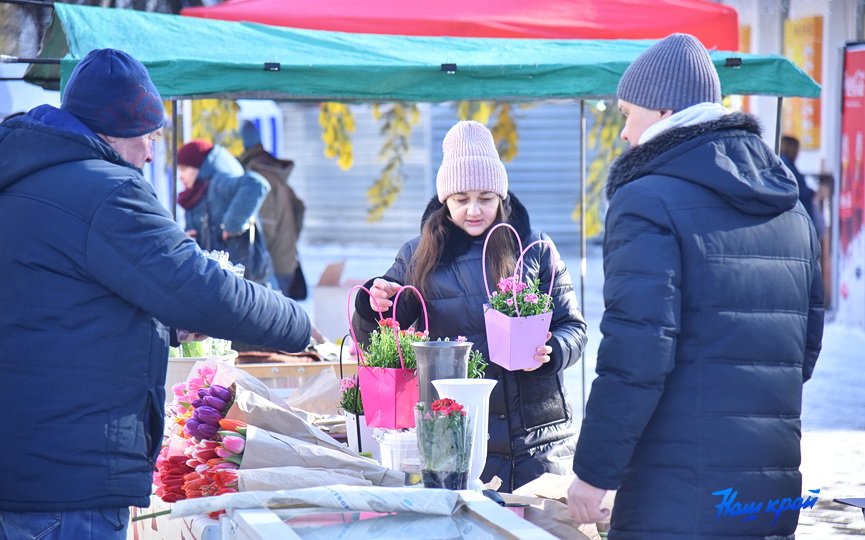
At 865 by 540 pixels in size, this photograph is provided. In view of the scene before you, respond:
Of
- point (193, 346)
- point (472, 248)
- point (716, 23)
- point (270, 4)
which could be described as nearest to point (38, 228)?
point (472, 248)

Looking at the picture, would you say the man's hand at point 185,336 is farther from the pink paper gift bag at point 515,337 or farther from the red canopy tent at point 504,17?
the red canopy tent at point 504,17

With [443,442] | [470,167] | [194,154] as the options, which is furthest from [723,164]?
[194,154]

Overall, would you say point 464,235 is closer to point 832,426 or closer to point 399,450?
point 399,450

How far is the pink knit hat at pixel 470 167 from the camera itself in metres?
3.29

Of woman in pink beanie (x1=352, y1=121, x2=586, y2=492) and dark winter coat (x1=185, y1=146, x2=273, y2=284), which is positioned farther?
dark winter coat (x1=185, y1=146, x2=273, y2=284)

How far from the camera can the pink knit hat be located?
3291 mm

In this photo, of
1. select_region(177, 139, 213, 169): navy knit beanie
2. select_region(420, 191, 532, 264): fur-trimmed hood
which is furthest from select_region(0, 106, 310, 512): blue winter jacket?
select_region(177, 139, 213, 169): navy knit beanie

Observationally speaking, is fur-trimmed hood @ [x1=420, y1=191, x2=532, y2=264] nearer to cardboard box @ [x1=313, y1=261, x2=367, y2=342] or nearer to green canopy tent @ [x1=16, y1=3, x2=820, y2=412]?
green canopy tent @ [x1=16, y1=3, x2=820, y2=412]

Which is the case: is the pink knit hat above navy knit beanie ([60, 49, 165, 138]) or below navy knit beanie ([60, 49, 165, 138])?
below

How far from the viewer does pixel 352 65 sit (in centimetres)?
474

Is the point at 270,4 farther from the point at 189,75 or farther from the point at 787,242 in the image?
the point at 787,242

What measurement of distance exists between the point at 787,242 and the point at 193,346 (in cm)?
256

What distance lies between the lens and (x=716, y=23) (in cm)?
694

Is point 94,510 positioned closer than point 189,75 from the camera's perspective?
Yes
